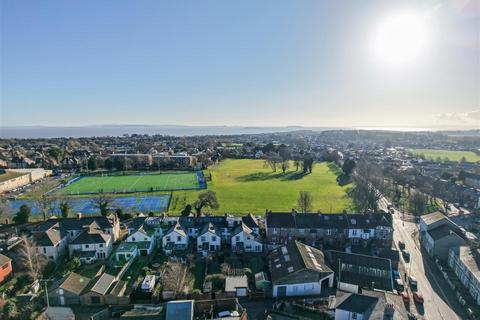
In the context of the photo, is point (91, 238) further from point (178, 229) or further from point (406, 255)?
point (406, 255)

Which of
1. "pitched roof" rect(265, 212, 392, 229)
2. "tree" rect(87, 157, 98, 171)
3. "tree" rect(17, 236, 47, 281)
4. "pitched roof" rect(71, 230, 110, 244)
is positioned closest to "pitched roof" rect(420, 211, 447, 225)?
"pitched roof" rect(265, 212, 392, 229)

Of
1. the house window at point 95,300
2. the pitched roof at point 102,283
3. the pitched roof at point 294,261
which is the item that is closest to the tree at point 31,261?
the pitched roof at point 102,283

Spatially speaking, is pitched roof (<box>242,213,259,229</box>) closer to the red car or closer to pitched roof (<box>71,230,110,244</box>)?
pitched roof (<box>71,230,110,244</box>)

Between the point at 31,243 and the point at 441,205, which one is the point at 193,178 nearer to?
the point at 31,243

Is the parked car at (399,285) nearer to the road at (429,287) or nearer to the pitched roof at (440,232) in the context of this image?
the road at (429,287)

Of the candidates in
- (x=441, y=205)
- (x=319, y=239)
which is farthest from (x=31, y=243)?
(x=441, y=205)

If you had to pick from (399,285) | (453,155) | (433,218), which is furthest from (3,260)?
(453,155)
